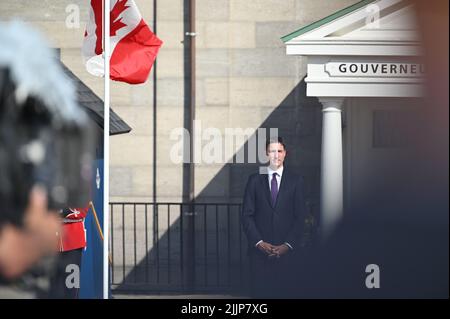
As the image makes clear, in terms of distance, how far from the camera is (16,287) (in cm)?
344

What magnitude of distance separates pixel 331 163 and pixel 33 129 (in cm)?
784

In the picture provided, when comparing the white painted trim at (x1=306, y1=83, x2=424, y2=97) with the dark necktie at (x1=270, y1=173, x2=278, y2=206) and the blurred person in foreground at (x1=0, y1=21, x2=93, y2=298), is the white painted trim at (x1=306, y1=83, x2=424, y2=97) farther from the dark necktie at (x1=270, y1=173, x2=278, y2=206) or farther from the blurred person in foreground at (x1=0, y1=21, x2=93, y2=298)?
the blurred person in foreground at (x1=0, y1=21, x2=93, y2=298)

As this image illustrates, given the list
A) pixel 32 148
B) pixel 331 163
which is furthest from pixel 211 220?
pixel 32 148

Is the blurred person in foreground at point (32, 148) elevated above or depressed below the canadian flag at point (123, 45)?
below

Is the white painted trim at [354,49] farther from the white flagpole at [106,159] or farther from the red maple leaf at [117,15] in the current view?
the white flagpole at [106,159]

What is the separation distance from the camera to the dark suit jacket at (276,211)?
31.1 ft

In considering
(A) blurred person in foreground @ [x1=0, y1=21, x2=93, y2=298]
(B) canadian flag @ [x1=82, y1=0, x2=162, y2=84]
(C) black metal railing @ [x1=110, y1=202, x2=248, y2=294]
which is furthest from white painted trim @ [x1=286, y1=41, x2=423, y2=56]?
(A) blurred person in foreground @ [x1=0, y1=21, x2=93, y2=298]

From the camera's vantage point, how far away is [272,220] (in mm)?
9523

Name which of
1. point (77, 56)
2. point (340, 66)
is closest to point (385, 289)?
point (340, 66)

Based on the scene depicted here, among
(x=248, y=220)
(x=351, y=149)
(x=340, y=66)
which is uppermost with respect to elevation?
(x=340, y=66)

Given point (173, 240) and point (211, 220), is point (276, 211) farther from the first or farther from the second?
point (173, 240)

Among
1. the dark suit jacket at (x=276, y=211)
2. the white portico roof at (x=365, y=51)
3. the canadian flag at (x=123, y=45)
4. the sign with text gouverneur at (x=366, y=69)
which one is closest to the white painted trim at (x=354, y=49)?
the white portico roof at (x=365, y=51)
